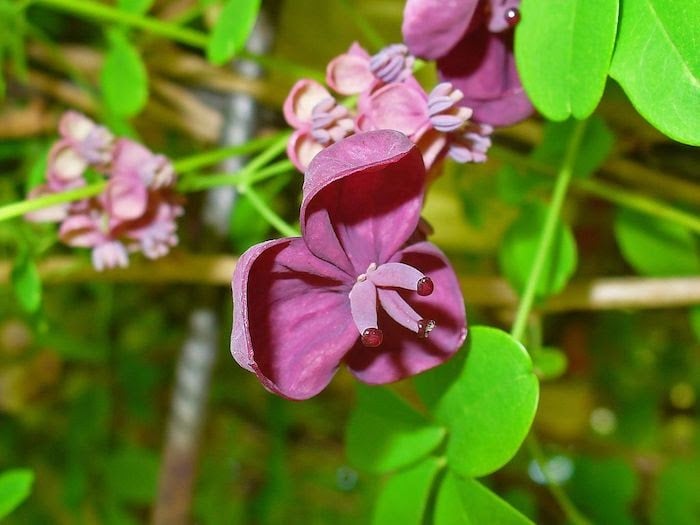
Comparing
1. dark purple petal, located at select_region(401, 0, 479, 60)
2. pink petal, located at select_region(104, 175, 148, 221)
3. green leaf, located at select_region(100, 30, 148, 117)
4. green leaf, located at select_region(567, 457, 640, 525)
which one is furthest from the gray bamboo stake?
green leaf, located at select_region(567, 457, 640, 525)

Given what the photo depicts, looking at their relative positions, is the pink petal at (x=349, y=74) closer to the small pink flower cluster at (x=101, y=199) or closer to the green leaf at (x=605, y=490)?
the small pink flower cluster at (x=101, y=199)

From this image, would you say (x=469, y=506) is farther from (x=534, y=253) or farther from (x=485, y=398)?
(x=534, y=253)

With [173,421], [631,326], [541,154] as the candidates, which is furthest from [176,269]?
[631,326]

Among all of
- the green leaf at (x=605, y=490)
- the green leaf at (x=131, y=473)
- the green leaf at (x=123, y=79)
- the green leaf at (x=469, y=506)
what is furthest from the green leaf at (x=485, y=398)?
the green leaf at (x=131, y=473)

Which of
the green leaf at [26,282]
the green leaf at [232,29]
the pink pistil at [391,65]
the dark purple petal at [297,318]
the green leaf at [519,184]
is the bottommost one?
the green leaf at [26,282]

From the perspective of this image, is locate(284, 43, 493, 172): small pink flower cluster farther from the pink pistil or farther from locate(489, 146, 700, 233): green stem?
locate(489, 146, 700, 233): green stem

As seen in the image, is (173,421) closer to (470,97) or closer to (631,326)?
(470,97)

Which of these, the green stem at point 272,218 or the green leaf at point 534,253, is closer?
the green stem at point 272,218
